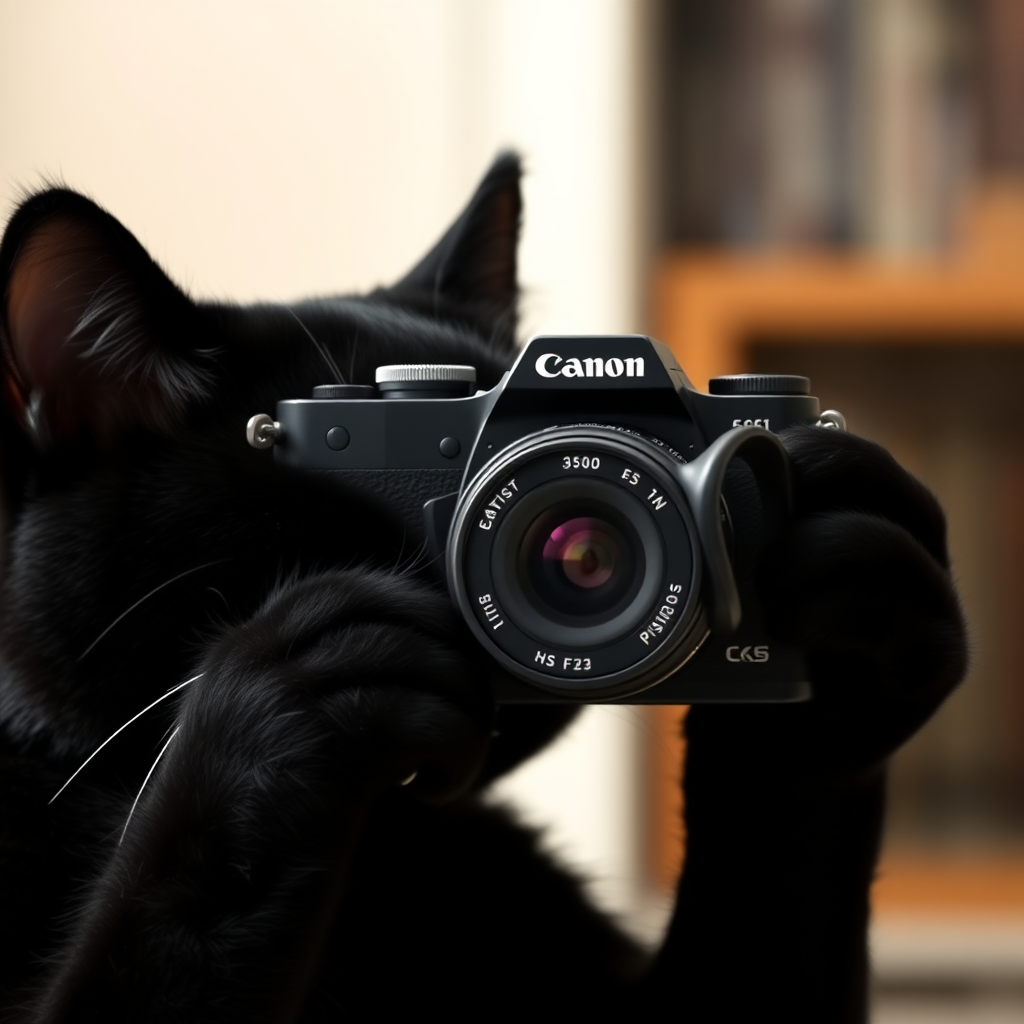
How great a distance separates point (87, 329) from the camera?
583 mm

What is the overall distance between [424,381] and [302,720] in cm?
16

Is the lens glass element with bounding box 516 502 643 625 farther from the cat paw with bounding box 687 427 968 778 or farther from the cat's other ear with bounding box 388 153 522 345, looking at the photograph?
the cat's other ear with bounding box 388 153 522 345

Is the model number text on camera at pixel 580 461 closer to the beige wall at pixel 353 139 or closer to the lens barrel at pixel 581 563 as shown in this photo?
the lens barrel at pixel 581 563

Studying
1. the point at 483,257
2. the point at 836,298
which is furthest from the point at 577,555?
the point at 836,298

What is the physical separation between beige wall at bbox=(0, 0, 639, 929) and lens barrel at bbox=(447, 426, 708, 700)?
11.5 inches

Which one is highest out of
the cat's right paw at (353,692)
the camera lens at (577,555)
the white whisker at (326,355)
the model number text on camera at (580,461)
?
the white whisker at (326,355)

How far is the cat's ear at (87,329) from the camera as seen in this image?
55 centimetres

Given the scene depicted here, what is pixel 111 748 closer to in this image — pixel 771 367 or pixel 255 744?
pixel 255 744

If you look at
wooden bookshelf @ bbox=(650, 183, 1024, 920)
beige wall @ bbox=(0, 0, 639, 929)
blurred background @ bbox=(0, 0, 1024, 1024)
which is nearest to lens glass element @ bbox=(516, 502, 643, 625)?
beige wall @ bbox=(0, 0, 639, 929)

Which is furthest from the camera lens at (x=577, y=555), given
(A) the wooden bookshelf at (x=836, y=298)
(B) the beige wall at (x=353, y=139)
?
(A) the wooden bookshelf at (x=836, y=298)

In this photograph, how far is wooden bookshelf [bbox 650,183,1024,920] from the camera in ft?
4.60

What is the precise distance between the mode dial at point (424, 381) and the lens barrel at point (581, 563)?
0.06 metres

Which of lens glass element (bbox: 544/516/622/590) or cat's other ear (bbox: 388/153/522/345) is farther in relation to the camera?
cat's other ear (bbox: 388/153/522/345)

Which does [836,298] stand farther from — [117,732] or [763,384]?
[117,732]
